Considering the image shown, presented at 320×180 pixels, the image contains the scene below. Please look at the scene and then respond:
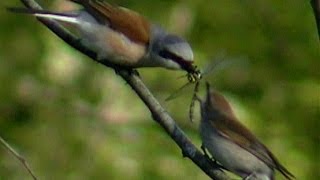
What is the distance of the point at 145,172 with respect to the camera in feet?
13.9

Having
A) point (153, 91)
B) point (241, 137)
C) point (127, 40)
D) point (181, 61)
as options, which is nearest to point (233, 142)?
point (241, 137)

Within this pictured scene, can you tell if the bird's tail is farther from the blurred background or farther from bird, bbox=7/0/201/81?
the blurred background

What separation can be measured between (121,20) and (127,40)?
56mm

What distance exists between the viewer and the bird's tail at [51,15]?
2873 millimetres

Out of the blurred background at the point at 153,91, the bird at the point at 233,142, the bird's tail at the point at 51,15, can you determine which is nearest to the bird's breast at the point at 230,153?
the bird at the point at 233,142

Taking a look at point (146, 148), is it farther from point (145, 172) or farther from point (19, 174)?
point (19, 174)

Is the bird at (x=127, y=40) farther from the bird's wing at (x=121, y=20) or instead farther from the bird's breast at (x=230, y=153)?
the bird's breast at (x=230, y=153)

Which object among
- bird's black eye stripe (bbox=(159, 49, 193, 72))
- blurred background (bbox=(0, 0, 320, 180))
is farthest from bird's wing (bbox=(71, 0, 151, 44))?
blurred background (bbox=(0, 0, 320, 180))

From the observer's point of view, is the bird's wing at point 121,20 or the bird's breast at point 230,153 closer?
the bird's breast at point 230,153

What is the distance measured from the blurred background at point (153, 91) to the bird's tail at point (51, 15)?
1.00 m

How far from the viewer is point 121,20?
11.0 feet

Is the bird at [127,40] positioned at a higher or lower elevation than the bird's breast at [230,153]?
higher

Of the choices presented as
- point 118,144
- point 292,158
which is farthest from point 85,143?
point 292,158

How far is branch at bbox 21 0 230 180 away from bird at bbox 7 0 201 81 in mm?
213
